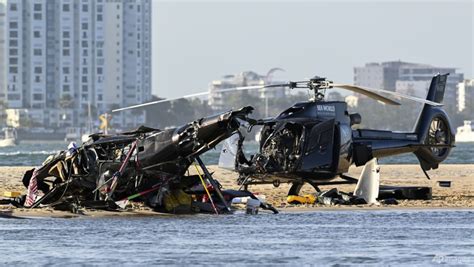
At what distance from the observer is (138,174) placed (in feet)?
107

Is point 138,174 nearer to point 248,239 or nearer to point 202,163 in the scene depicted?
point 202,163

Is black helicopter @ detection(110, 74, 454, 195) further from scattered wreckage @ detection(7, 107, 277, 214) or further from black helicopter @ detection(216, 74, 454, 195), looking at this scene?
scattered wreckage @ detection(7, 107, 277, 214)

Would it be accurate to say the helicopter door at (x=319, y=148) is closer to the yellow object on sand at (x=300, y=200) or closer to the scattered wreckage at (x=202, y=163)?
the scattered wreckage at (x=202, y=163)

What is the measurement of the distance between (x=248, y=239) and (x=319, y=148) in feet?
23.4

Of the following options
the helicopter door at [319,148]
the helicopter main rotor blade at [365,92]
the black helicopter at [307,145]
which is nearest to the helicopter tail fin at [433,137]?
the black helicopter at [307,145]

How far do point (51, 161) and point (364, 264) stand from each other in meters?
10.8

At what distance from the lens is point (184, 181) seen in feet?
108

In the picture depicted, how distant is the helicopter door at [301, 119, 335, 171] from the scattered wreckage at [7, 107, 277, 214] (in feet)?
6.07

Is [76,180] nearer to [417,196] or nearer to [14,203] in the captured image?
[14,203]

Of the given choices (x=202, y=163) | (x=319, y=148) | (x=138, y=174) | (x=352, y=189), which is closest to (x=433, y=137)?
(x=352, y=189)

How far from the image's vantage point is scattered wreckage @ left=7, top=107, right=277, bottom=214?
31969mm

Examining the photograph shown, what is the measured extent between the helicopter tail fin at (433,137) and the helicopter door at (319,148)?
5.46m

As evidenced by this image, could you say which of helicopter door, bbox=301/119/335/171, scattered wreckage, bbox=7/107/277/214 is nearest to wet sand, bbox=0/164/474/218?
scattered wreckage, bbox=7/107/277/214

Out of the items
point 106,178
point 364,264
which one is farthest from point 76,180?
point 364,264
